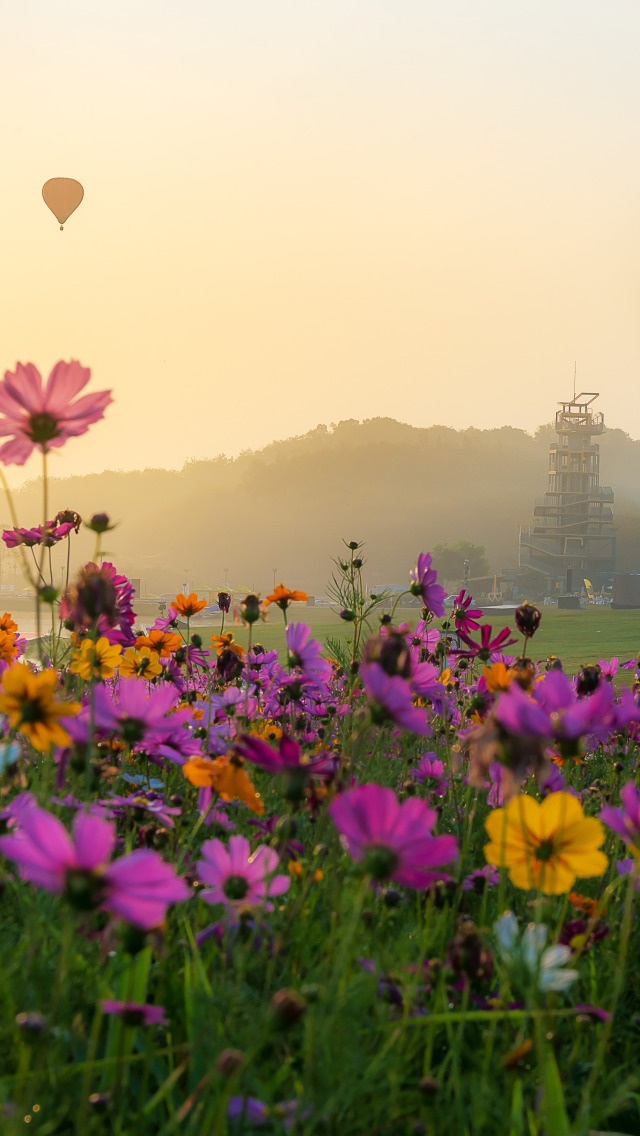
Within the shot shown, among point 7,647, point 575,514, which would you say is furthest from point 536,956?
point 575,514

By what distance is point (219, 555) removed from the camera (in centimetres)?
17712

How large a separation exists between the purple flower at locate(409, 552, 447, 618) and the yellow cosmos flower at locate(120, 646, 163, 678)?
772 mm

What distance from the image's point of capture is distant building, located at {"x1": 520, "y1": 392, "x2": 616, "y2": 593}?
90.9 meters

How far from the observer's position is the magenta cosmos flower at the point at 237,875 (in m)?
1.10

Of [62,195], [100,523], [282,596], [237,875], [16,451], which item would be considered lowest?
[237,875]

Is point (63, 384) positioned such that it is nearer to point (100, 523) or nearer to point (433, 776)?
point (100, 523)

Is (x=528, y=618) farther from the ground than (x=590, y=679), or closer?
farther from the ground

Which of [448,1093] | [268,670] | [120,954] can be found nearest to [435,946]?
[448,1093]

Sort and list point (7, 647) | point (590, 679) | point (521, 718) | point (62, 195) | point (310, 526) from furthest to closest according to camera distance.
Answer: point (310, 526) → point (62, 195) → point (7, 647) → point (590, 679) → point (521, 718)

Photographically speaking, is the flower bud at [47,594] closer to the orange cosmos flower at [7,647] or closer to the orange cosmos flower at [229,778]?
the orange cosmos flower at [229,778]

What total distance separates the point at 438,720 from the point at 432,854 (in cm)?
311

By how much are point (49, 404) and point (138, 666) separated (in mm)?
1270

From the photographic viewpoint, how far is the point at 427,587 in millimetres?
1908

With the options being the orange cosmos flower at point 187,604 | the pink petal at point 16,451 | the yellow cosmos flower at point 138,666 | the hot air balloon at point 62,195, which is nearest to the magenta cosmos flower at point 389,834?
the pink petal at point 16,451
